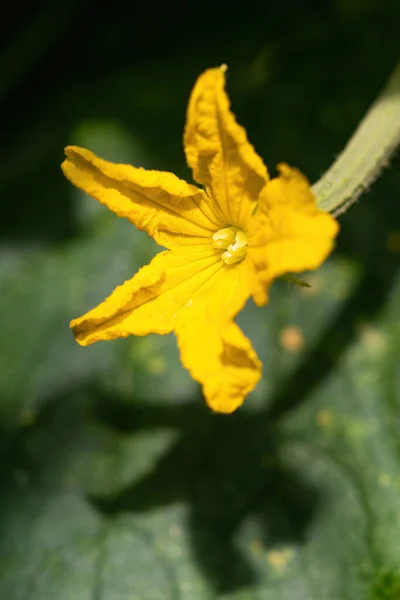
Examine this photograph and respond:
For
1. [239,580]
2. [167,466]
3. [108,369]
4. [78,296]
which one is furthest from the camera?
[78,296]

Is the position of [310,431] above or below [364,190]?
below

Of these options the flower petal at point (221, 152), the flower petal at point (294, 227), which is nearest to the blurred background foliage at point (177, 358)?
the flower petal at point (221, 152)

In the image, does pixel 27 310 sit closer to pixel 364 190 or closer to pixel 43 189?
pixel 43 189

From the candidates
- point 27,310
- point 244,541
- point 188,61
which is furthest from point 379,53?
point 244,541

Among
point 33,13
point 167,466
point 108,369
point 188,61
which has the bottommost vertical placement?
point 167,466

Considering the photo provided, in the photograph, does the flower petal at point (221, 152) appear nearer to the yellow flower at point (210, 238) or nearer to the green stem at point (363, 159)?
the yellow flower at point (210, 238)

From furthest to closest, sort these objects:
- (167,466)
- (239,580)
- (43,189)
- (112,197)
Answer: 1. (43,189)
2. (167,466)
3. (239,580)
4. (112,197)

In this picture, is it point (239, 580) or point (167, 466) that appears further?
point (167, 466)
